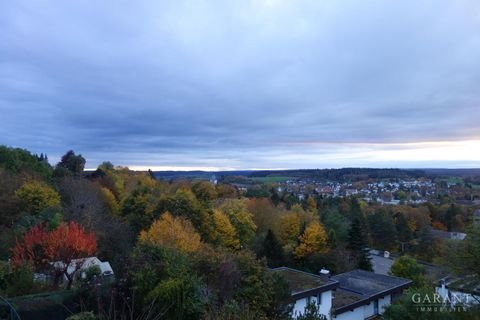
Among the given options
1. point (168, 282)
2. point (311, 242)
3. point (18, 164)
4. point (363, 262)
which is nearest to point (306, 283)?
point (168, 282)

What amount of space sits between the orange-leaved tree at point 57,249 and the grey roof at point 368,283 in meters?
12.8

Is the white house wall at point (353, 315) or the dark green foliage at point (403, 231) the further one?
the dark green foliage at point (403, 231)

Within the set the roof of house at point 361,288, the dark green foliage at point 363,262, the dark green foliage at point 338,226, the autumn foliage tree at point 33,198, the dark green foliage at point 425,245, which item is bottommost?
the dark green foliage at point 425,245

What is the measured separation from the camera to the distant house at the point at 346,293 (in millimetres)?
15562

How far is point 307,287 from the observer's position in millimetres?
15922

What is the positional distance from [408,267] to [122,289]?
18.2m

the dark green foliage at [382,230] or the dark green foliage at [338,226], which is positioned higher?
the dark green foliage at [338,226]

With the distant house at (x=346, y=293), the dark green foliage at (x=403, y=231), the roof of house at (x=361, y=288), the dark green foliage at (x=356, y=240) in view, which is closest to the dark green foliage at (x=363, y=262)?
the dark green foliage at (x=356, y=240)

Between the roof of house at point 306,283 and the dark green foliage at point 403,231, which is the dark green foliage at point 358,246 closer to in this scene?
the roof of house at point 306,283

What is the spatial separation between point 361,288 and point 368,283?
1.03 m

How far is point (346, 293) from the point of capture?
1791 cm

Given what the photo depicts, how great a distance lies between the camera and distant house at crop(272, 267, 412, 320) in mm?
15562

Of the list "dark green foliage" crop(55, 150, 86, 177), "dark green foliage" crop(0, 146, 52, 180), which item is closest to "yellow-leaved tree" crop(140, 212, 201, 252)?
"dark green foliage" crop(0, 146, 52, 180)

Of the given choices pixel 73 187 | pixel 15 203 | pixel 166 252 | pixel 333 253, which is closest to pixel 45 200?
pixel 15 203
